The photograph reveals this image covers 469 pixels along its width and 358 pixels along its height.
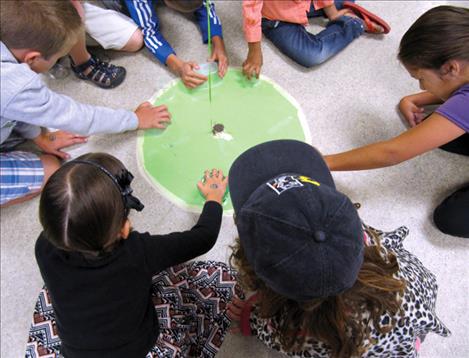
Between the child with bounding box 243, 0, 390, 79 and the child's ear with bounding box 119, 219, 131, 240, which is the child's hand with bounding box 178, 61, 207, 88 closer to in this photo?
the child with bounding box 243, 0, 390, 79

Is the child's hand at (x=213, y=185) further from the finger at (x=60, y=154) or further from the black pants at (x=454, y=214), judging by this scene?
the black pants at (x=454, y=214)

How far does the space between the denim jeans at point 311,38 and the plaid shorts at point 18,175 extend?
850mm

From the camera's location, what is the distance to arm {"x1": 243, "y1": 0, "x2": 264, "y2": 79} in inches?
45.3

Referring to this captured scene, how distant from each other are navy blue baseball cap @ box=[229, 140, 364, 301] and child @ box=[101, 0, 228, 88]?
2.56 ft

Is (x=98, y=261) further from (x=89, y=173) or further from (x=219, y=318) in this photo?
(x=219, y=318)

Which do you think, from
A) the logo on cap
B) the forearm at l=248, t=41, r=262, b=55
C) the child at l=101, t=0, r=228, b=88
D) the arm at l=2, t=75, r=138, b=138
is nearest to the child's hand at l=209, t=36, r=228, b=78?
the child at l=101, t=0, r=228, b=88

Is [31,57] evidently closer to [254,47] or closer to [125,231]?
[125,231]

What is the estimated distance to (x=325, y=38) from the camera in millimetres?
1286

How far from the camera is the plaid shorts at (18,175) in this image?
101 centimetres

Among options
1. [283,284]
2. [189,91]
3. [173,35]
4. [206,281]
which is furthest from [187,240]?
[173,35]

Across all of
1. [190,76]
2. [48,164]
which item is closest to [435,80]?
[190,76]

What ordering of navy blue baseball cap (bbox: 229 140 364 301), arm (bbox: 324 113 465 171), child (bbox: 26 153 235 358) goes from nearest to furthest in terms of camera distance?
1. navy blue baseball cap (bbox: 229 140 364 301)
2. child (bbox: 26 153 235 358)
3. arm (bbox: 324 113 465 171)

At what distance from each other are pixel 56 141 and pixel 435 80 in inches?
40.7

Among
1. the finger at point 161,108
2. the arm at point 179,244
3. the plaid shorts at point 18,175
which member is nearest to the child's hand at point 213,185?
the arm at point 179,244
